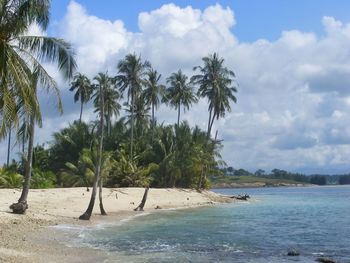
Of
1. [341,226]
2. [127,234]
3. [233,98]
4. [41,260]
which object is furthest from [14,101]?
[233,98]

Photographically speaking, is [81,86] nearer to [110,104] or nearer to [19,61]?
[110,104]

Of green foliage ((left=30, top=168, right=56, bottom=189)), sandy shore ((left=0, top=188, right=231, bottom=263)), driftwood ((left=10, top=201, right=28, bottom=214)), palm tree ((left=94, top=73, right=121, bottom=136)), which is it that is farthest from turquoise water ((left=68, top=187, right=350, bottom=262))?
palm tree ((left=94, top=73, right=121, bottom=136))

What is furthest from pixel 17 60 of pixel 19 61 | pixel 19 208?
pixel 19 208

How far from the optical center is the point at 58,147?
63.5 meters

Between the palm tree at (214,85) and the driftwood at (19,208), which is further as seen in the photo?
the palm tree at (214,85)

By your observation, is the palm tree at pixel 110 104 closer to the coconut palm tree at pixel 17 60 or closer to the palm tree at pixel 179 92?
the palm tree at pixel 179 92

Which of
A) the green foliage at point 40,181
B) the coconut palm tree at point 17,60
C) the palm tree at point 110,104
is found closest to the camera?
the coconut palm tree at point 17,60

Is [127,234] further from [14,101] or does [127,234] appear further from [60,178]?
[60,178]

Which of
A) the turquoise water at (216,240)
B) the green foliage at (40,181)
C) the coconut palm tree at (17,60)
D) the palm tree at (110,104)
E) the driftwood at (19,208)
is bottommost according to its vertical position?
the turquoise water at (216,240)

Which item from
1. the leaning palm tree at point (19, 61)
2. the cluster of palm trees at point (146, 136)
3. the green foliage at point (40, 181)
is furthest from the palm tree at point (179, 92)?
the leaning palm tree at point (19, 61)

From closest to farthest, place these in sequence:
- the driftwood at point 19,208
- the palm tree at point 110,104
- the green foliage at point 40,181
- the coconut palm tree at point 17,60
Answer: the coconut palm tree at point 17,60 → the driftwood at point 19,208 → the green foliage at point 40,181 → the palm tree at point 110,104

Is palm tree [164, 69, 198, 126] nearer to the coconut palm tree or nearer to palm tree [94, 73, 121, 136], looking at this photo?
palm tree [94, 73, 121, 136]

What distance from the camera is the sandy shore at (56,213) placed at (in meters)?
17.9

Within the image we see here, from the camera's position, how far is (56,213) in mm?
33062
